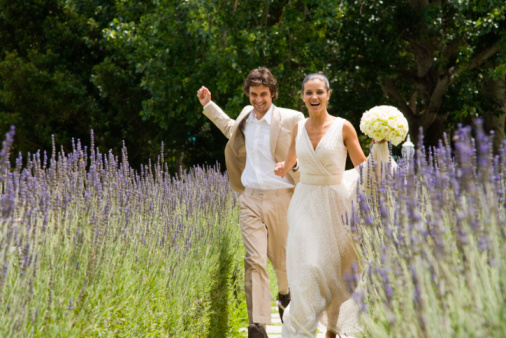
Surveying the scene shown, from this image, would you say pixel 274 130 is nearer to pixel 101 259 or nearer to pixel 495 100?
pixel 101 259

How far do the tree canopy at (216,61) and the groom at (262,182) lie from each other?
25.3 feet

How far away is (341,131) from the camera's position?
4.87 meters

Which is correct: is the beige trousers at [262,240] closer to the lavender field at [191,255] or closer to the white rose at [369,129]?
the lavender field at [191,255]

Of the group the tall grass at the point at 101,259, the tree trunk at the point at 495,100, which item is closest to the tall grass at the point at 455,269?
the tall grass at the point at 101,259

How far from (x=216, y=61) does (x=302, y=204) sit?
9.69 m

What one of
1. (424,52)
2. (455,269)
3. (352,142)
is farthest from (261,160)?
(424,52)

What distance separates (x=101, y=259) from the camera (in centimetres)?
362

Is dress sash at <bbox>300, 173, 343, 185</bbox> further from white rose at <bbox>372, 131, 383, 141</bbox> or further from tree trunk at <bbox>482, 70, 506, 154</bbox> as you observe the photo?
tree trunk at <bbox>482, 70, 506, 154</bbox>

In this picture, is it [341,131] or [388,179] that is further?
[341,131]

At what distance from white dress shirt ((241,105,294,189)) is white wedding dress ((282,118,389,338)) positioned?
2.35 feet

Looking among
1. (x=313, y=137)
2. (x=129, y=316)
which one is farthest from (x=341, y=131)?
(x=129, y=316)

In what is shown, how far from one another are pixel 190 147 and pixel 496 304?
58.5ft

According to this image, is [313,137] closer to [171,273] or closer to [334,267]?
[334,267]

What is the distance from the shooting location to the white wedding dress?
4691 mm
